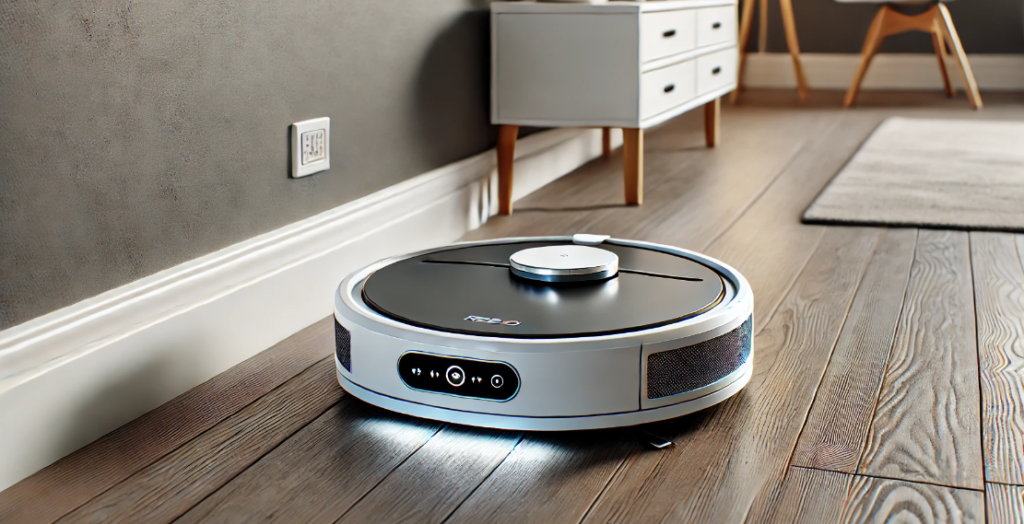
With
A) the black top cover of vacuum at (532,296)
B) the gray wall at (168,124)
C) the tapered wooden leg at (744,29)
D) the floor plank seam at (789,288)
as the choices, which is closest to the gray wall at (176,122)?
the gray wall at (168,124)

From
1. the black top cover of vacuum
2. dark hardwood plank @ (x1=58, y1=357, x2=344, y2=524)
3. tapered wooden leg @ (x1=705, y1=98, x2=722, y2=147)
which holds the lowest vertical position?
dark hardwood plank @ (x1=58, y1=357, x2=344, y2=524)

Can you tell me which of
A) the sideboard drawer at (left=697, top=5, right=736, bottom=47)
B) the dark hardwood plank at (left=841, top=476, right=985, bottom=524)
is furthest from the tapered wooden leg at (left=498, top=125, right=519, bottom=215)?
the dark hardwood plank at (left=841, top=476, right=985, bottom=524)

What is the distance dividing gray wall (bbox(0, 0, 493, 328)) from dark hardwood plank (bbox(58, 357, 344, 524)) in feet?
0.76

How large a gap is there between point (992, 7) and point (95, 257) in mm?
4854

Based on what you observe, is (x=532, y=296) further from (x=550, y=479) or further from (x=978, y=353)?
(x=978, y=353)

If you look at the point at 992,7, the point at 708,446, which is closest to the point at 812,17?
the point at 992,7

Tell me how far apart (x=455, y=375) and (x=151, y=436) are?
15.9 inches

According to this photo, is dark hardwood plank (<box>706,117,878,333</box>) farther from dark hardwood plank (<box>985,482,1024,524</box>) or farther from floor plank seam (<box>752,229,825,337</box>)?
dark hardwood plank (<box>985,482,1024,524</box>)

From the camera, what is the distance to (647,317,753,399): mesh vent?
113cm

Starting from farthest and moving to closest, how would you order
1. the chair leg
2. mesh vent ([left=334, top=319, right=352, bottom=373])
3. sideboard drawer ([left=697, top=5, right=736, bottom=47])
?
1. the chair leg
2. sideboard drawer ([left=697, top=5, right=736, bottom=47])
3. mesh vent ([left=334, top=319, right=352, bottom=373])

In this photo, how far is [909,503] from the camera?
98 cm

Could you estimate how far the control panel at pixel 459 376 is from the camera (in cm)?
111

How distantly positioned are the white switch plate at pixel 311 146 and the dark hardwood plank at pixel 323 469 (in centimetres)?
48

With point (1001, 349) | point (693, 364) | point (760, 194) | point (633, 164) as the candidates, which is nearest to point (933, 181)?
point (760, 194)
